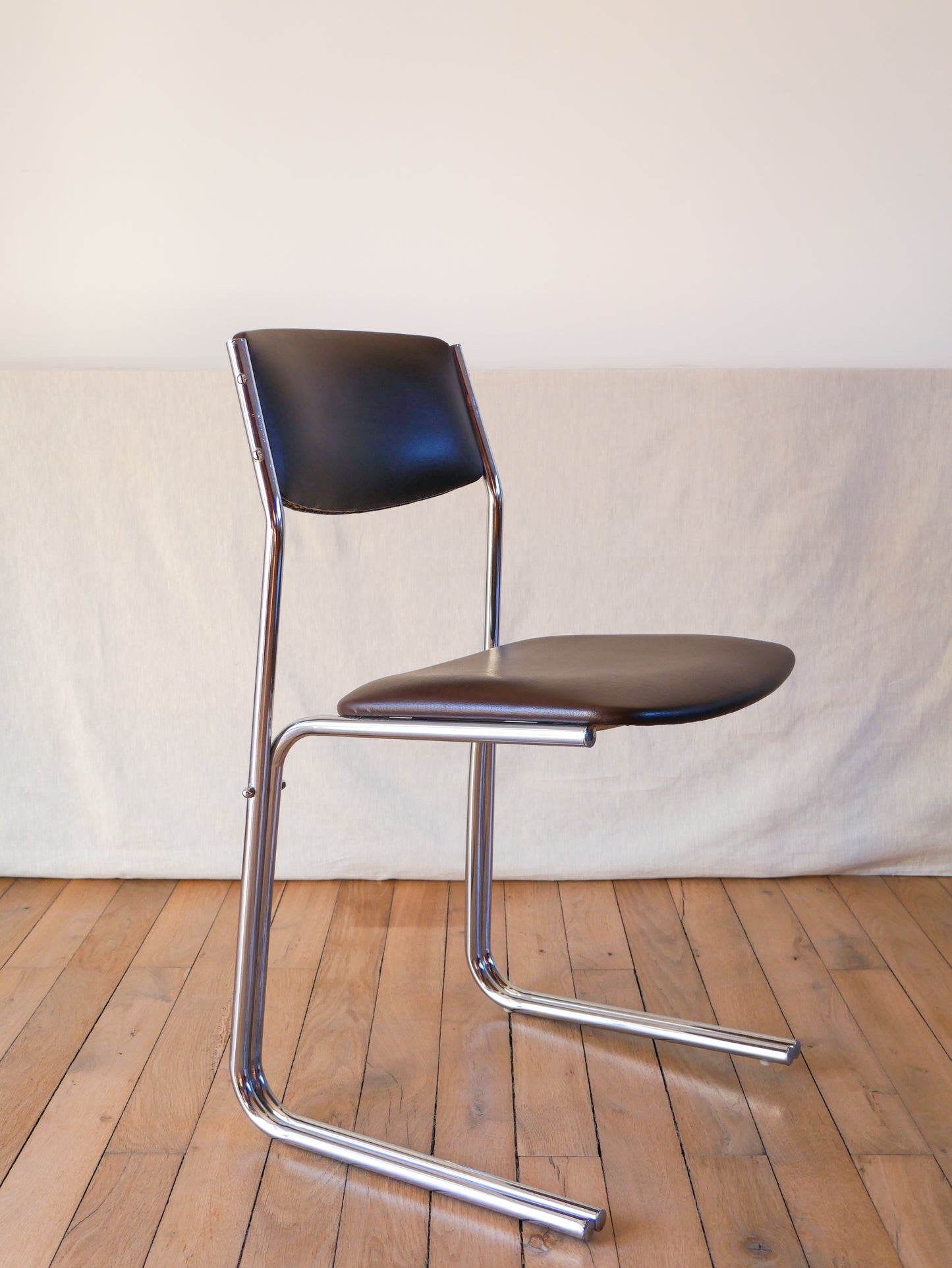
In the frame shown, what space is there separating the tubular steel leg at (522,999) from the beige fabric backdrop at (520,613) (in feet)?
1.32

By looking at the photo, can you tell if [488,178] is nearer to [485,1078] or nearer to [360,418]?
[360,418]

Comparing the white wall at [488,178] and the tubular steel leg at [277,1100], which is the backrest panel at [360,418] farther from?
the white wall at [488,178]

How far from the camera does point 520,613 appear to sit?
1.62m

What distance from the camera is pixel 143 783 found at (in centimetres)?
168

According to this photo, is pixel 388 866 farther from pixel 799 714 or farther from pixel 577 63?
pixel 577 63

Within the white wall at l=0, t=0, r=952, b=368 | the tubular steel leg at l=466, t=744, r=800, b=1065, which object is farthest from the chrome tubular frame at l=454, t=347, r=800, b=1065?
the white wall at l=0, t=0, r=952, b=368

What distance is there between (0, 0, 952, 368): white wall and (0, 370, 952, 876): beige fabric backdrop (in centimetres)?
18

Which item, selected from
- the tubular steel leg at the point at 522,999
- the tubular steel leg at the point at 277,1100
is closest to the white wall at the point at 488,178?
the tubular steel leg at the point at 522,999

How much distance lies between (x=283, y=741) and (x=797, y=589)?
36.0 inches

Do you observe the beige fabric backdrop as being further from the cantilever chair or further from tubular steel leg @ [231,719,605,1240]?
tubular steel leg @ [231,719,605,1240]

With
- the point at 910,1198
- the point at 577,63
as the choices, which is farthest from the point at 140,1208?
the point at 577,63

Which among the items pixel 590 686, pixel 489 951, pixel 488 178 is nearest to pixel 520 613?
pixel 489 951

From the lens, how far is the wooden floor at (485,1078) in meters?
0.90

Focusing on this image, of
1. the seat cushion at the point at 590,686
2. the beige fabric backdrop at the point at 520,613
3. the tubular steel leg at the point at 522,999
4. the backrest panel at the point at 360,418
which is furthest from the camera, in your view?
the beige fabric backdrop at the point at 520,613
